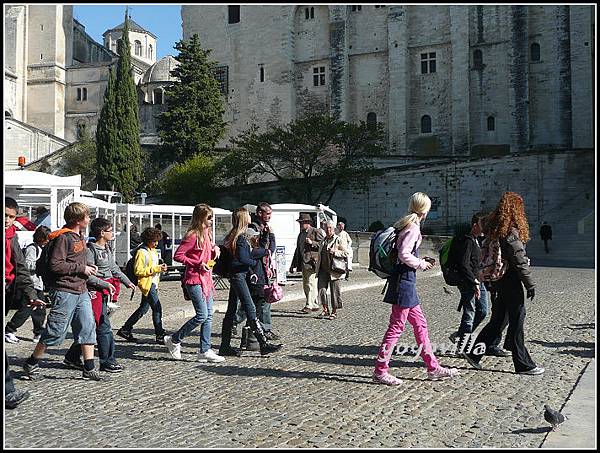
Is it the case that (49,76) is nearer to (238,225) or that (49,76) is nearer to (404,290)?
(238,225)

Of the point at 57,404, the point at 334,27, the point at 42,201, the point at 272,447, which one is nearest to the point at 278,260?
the point at 42,201

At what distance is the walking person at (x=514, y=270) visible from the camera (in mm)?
6930

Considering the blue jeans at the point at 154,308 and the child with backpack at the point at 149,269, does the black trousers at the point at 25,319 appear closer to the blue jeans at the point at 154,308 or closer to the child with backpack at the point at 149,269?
the blue jeans at the point at 154,308

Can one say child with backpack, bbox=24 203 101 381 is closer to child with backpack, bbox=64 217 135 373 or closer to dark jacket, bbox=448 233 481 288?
child with backpack, bbox=64 217 135 373

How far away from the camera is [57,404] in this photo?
19.4ft

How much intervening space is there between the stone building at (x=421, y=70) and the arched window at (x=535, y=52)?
0.08 m

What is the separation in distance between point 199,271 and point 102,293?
1.06 meters

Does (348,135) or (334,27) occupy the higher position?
(334,27)

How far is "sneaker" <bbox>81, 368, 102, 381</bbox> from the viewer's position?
22.4 ft

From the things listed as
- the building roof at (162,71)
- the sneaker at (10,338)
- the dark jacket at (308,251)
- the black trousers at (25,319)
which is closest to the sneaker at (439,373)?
the black trousers at (25,319)

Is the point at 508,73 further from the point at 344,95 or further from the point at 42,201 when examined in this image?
the point at 42,201

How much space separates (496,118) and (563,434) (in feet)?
148

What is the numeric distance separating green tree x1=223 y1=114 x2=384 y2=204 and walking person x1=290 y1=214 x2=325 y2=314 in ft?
85.9

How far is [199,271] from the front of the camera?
777 centimetres
